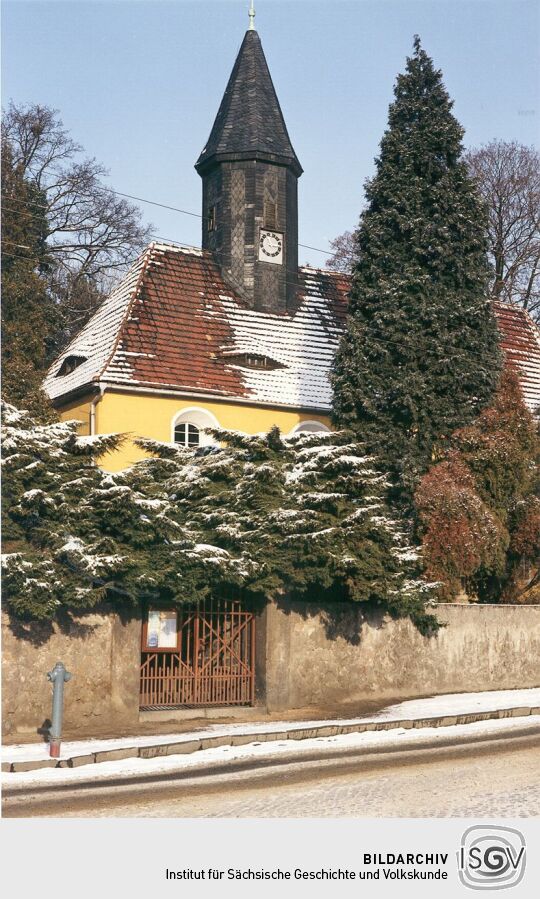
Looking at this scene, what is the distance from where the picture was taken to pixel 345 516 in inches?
736

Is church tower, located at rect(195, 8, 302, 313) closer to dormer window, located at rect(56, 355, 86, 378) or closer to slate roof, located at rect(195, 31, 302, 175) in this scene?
slate roof, located at rect(195, 31, 302, 175)

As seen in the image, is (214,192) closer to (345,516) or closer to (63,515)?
(345,516)

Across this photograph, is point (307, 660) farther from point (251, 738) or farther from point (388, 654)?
point (251, 738)

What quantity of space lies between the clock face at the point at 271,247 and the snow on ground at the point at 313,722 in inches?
594

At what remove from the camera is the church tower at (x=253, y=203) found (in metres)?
32.3

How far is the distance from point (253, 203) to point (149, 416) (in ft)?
27.0

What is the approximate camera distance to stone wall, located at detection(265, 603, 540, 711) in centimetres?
1869

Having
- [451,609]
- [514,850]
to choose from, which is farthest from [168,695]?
[514,850]

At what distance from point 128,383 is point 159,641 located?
10.8 metres

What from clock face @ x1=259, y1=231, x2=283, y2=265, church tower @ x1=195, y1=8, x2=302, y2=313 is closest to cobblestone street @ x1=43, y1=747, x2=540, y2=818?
church tower @ x1=195, y1=8, x2=302, y2=313

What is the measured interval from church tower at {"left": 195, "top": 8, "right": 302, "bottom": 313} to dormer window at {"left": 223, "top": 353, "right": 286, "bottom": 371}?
2.31 meters

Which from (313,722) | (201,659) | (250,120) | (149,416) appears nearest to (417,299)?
(149,416)

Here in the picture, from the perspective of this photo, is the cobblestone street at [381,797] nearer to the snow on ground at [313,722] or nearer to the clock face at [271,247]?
the snow on ground at [313,722]

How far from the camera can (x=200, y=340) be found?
29.6m
